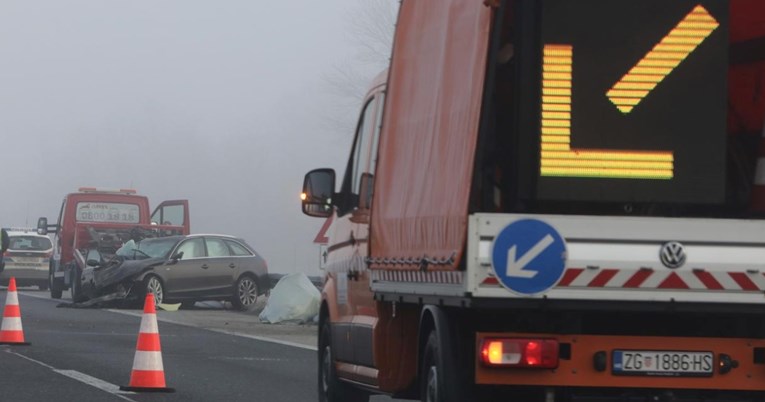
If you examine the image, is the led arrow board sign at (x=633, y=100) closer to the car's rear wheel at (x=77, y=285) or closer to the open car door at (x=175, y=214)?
the car's rear wheel at (x=77, y=285)

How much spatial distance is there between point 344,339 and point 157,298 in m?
21.9

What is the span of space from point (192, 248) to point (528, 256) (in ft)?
86.4

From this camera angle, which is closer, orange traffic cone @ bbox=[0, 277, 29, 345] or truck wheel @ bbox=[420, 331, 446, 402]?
truck wheel @ bbox=[420, 331, 446, 402]

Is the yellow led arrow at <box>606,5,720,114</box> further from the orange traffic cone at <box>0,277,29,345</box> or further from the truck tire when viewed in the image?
the orange traffic cone at <box>0,277,29,345</box>

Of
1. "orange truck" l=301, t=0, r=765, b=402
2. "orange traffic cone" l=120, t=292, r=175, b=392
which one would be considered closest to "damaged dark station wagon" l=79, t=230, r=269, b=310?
"orange traffic cone" l=120, t=292, r=175, b=392

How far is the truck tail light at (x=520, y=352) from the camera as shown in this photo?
292 inches

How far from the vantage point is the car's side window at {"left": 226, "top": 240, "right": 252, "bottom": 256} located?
110 feet

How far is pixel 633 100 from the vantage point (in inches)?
305

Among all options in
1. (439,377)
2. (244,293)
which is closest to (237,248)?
(244,293)

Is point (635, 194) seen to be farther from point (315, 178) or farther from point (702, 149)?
point (315, 178)

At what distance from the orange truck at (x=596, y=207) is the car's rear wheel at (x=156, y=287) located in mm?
24295

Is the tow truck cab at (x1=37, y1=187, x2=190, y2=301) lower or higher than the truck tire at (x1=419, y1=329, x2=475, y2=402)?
higher

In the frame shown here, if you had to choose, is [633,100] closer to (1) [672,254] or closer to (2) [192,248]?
(1) [672,254]

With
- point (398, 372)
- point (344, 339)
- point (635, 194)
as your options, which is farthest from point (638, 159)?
Answer: point (344, 339)
